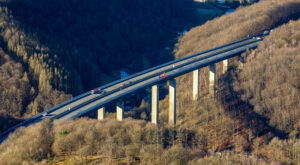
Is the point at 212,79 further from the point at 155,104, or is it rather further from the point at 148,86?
the point at 148,86

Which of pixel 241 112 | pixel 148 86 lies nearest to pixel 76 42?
pixel 148 86

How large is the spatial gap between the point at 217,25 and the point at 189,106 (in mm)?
47162

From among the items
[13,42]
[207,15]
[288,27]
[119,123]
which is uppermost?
[207,15]

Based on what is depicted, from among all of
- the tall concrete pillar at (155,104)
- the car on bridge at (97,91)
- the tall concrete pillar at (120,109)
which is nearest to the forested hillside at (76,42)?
the car on bridge at (97,91)

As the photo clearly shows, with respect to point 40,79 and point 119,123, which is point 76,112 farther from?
point 40,79

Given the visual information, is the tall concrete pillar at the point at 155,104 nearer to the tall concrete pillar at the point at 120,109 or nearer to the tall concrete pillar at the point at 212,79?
the tall concrete pillar at the point at 120,109

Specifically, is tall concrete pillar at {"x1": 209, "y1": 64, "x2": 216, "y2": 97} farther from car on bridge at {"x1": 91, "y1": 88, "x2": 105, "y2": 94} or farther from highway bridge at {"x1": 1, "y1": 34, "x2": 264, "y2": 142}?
car on bridge at {"x1": 91, "y1": 88, "x2": 105, "y2": 94}

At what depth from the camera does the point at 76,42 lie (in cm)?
11581

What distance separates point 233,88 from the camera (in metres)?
80.3

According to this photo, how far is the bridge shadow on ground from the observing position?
67000mm

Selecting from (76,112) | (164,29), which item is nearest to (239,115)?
(76,112)

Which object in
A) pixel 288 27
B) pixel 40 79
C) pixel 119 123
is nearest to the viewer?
pixel 119 123

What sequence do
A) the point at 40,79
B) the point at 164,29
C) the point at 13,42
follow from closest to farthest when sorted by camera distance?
the point at 40,79 < the point at 13,42 < the point at 164,29

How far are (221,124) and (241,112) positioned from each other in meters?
5.33
